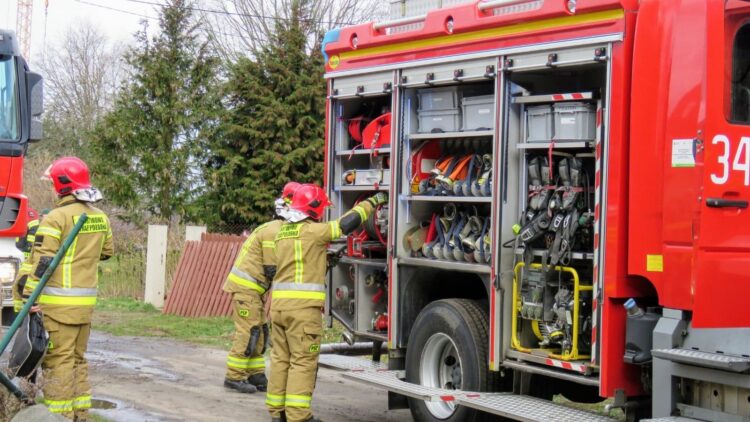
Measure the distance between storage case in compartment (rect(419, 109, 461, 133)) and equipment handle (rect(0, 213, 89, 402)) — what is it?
2.66 m

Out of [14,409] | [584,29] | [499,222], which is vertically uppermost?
[584,29]

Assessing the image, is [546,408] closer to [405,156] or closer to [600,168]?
[600,168]

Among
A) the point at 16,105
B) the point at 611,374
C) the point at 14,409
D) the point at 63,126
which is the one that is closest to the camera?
the point at 611,374

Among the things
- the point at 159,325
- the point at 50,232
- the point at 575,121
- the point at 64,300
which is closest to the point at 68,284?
the point at 64,300

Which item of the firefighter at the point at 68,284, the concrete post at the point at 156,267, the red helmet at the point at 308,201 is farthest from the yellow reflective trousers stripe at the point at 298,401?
the concrete post at the point at 156,267

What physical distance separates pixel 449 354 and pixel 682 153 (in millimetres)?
2618

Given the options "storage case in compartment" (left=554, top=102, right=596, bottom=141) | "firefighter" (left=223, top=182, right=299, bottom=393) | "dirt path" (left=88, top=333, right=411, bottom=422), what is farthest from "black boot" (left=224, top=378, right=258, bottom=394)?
"storage case in compartment" (left=554, top=102, right=596, bottom=141)

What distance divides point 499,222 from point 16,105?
5.46 m

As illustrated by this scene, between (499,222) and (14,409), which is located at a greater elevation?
(499,222)

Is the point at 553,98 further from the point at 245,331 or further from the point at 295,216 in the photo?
the point at 245,331

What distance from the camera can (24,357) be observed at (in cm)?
686

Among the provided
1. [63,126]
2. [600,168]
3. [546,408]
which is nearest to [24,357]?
[546,408]

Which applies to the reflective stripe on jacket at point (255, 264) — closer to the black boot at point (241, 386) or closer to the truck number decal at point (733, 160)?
the black boot at point (241, 386)

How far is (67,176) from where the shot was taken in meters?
7.50
